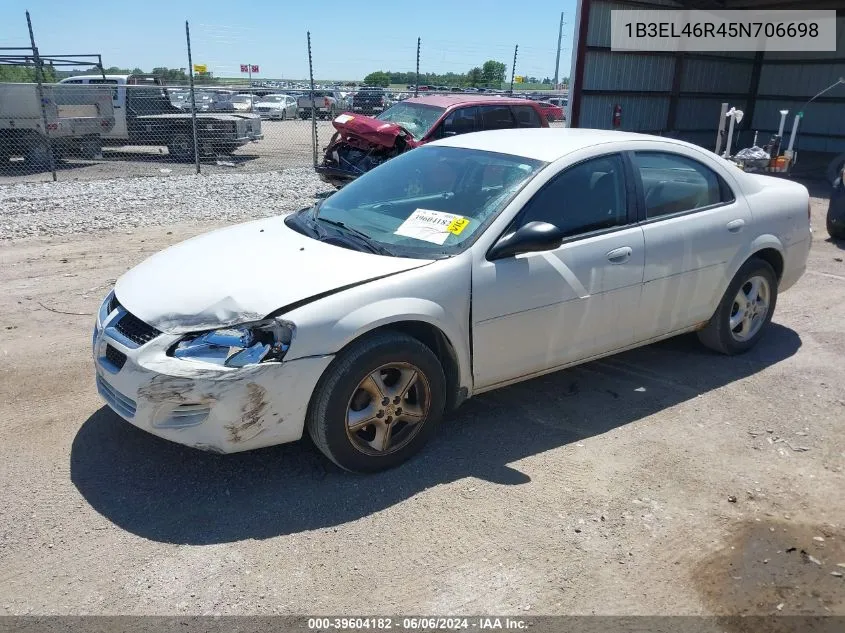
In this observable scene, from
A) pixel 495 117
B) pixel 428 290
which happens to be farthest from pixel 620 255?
pixel 495 117

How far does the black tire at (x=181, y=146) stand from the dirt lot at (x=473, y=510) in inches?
482

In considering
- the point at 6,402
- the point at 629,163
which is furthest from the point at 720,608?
the point at 6,402

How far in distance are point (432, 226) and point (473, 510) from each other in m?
1.52

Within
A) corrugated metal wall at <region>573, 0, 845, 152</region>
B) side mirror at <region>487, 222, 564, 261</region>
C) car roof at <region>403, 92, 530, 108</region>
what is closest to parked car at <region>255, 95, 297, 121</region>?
corrugated metal wall at <region>573, 0, 845, 152</region>

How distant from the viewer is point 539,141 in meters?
4.40

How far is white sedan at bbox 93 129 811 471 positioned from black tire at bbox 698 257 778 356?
2 cm

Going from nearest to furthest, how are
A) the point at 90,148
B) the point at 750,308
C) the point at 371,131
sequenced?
1. the point at 750,308
2. the point at 371,131
3. the point at 90,148

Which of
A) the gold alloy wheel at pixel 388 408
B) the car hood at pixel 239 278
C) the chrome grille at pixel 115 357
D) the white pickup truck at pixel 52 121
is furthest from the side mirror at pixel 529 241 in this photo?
the white pickup truck at pixel 52 121

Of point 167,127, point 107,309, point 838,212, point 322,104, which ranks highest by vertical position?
point 322,104

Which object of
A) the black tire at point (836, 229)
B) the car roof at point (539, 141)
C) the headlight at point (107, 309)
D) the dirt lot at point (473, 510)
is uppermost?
the car roof at point (539, 141)

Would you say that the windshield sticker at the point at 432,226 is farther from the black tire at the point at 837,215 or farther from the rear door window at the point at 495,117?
the rear door window at the point at 495,117

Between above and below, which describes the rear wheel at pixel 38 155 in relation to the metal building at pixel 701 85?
below

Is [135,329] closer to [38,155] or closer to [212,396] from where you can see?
[212,396]

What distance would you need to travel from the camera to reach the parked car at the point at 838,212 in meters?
8.85
